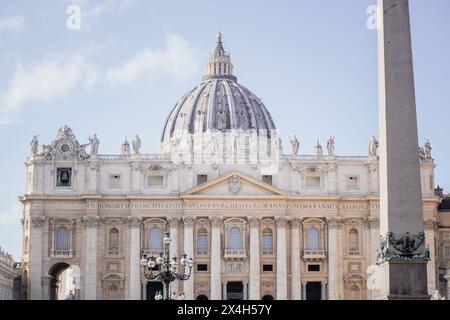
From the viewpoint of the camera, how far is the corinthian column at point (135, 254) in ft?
267

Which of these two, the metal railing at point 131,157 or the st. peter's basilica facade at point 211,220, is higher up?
the metal railing at point 131,157

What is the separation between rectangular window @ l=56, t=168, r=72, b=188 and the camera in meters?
83.1

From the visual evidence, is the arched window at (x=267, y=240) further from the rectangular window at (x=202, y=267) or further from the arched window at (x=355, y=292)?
the arched window at (x=355, y=292)

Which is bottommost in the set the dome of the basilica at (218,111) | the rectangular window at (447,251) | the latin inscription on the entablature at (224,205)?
the rectangular window at (447,251)

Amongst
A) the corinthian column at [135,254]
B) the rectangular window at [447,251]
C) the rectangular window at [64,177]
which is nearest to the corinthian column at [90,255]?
the corinthian column at [135,254]

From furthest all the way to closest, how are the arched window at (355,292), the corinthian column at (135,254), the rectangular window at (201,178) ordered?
1. the rectangular window at (201,178)
2. the corinthian column at (135,254)
3. the arched window at (355,292)

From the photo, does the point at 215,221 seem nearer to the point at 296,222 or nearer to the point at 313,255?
the point at 296,222

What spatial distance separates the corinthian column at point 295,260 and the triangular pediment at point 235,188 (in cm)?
243

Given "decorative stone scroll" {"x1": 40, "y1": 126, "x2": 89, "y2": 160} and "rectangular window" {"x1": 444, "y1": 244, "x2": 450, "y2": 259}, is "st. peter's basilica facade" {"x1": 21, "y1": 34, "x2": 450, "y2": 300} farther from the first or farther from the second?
"rectangular window" {"x1": 444, "y1": 244, "x2": 450, "y2": 259}

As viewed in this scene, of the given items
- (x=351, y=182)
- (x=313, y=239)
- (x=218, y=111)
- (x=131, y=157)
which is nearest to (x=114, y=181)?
(x=131, y=157)

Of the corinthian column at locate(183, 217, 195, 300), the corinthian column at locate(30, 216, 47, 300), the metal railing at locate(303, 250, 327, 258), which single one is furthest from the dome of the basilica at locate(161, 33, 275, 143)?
the corinthian column at locate(30, 216, 47, 300)
